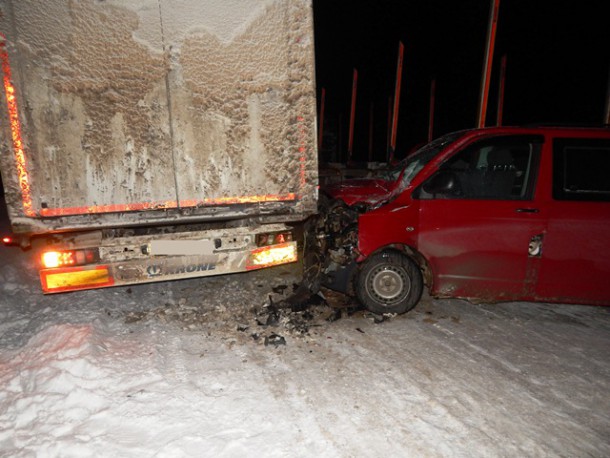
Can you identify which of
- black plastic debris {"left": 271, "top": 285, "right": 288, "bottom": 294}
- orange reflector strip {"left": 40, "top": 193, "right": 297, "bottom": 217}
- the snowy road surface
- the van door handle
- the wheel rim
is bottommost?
the snowy road surface

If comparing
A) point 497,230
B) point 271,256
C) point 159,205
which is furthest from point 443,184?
point 159,205

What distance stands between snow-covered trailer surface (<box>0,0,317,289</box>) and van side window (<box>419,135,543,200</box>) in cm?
141

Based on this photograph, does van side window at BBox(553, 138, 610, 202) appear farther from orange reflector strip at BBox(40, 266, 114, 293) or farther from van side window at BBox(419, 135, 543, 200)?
orange reflector strip at BBox(40, 266, 114, 293)

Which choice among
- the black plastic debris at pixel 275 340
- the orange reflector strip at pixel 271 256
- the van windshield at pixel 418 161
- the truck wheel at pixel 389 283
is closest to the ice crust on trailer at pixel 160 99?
the orange reflector strip at pixel 271 256

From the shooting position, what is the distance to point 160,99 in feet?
10.1

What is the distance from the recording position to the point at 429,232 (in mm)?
3848

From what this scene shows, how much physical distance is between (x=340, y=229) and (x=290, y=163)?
100 centimetres

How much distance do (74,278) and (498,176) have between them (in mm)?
4478

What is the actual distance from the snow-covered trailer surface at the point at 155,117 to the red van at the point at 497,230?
102 centimetres

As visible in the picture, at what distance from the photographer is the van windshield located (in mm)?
4086

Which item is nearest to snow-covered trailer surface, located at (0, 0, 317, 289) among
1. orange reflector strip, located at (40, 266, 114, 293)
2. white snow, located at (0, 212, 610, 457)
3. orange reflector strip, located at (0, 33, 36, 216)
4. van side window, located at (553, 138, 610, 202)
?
orange reflector strip, located at (0, 33, 36, 216)

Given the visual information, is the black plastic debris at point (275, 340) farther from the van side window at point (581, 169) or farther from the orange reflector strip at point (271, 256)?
the van side window at point (581, 169)

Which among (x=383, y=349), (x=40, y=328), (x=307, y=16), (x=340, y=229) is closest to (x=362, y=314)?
(x=383, y=349)

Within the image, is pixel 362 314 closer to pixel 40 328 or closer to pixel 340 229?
pixel 340 229
